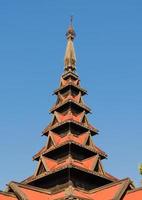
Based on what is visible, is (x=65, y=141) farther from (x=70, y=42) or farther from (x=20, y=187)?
(x=70, y=42)

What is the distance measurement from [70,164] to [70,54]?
18803 mm

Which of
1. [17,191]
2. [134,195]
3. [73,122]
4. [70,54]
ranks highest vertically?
[70,54]

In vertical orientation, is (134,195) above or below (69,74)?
below

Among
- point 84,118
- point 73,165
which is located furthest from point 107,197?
point 84,118

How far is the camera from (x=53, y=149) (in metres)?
36.3

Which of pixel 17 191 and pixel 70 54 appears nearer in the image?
pixel 17 191

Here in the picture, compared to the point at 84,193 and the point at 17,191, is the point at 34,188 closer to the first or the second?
the point at 17,191

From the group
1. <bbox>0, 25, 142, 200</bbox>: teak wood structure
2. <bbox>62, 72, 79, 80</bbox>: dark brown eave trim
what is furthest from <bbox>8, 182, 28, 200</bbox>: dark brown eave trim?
<bbox>62, 72, 79, 80</bbox>: dark brown eave trim

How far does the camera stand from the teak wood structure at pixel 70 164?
3067 cm

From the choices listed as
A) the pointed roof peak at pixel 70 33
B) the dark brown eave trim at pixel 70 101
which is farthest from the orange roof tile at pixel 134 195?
the pointed roof peak at pixel 70 33

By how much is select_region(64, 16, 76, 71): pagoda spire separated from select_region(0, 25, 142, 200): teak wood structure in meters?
0.81

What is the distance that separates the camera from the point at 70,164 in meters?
32.0

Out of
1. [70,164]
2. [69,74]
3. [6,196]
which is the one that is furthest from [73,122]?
[6,196]

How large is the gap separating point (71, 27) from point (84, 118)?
15293mm
